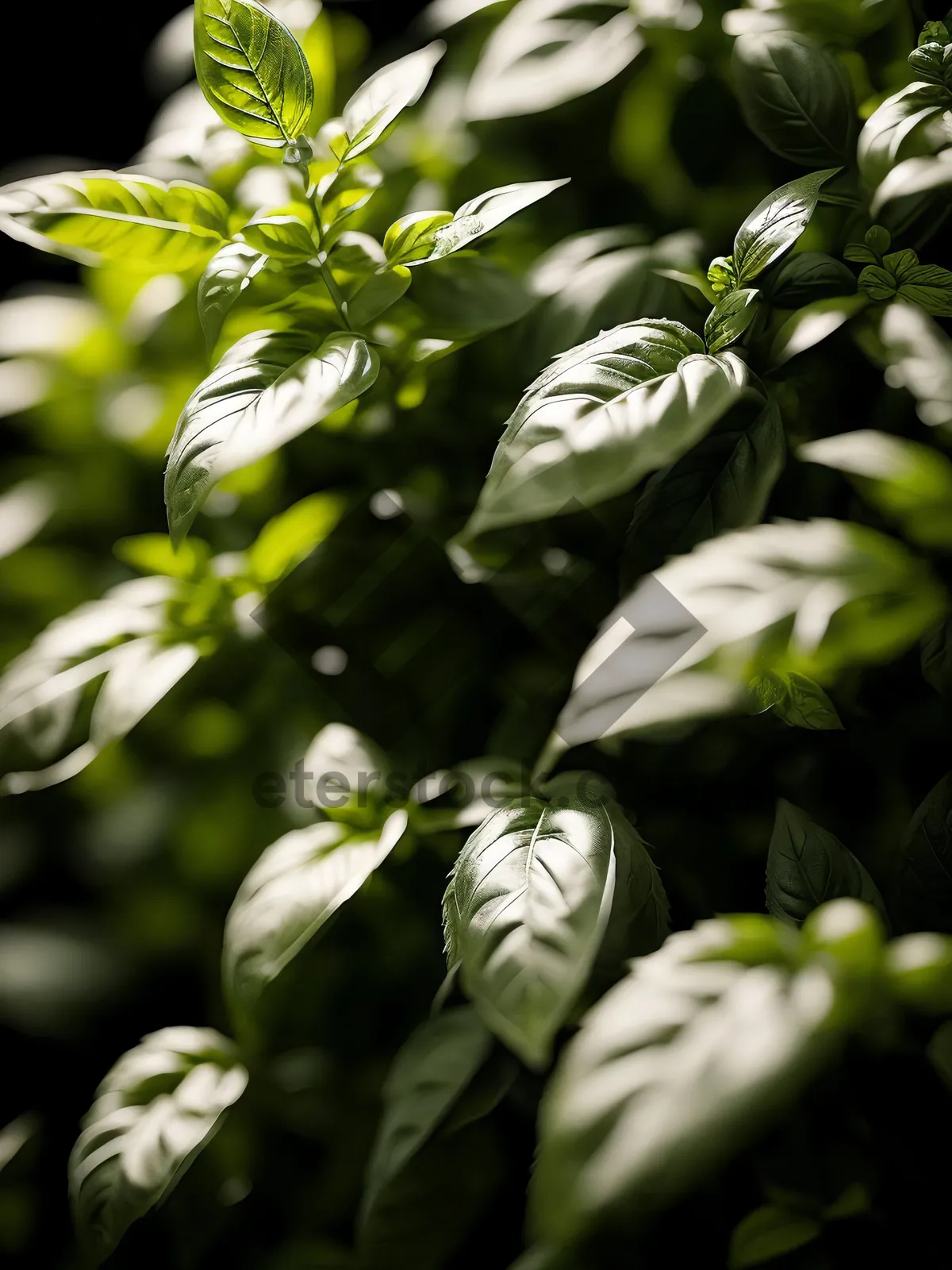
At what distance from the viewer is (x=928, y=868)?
472 millimetres

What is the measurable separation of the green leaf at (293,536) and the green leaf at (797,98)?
1.23ft

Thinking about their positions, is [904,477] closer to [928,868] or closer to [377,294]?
[928,868]

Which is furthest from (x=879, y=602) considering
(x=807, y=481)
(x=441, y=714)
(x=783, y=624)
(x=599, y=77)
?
(x=599, y=77)

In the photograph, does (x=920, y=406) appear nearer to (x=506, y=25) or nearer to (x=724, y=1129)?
(x=724, y=1129)

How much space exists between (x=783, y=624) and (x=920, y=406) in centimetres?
15

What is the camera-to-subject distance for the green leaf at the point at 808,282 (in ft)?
1.73

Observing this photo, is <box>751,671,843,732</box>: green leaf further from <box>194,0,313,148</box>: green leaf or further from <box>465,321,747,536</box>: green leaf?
<box>194,0,313,148</box>: green leaf

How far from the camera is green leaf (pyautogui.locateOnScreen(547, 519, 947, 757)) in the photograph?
1.21 ft

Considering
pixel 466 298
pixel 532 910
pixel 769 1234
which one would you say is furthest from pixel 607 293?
pixel 769 1234

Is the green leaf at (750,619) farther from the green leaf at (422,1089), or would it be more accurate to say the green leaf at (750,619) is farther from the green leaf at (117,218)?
the green leaf at (117,218)

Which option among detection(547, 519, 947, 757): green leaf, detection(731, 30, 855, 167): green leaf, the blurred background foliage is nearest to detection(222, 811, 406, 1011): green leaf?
the blurred background foliage

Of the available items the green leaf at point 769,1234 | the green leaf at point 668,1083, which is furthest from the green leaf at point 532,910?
the green leaf at point 769,1234

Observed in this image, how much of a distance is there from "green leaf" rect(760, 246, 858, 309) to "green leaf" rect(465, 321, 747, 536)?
0.12 m

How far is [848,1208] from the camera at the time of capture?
42 cm
